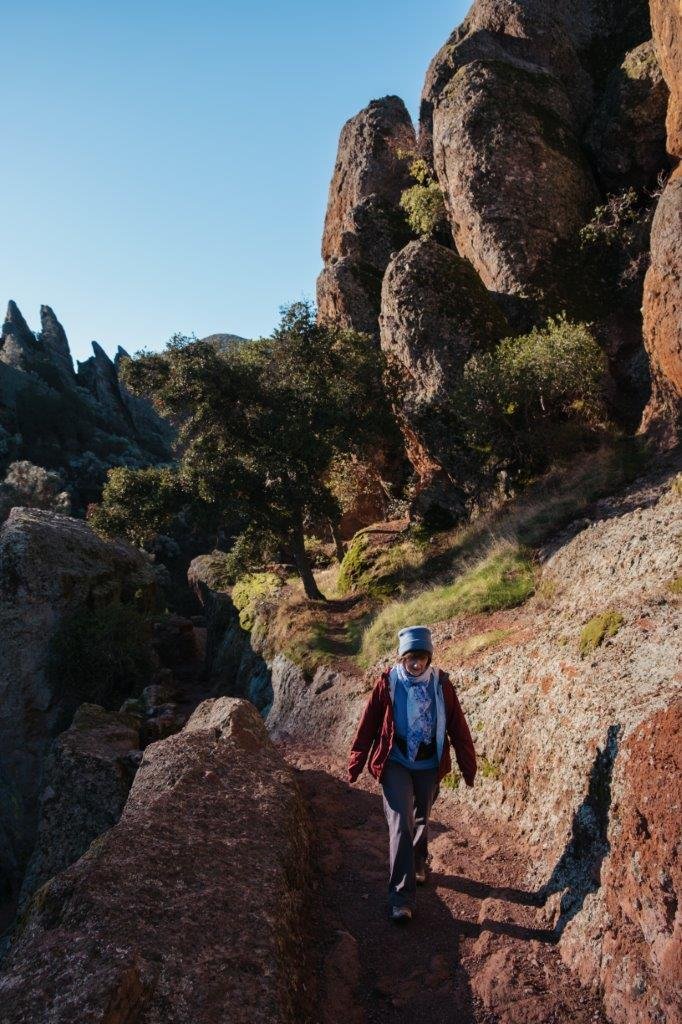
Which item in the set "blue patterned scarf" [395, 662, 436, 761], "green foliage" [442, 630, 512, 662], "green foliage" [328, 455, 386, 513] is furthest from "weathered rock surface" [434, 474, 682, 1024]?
"green foliage" [328, 455, 386, 513]

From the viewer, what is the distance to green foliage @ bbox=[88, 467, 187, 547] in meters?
Answer: 19.5

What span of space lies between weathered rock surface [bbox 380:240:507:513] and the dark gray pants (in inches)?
583

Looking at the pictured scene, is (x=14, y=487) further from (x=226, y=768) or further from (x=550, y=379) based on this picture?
(x=226, y=768)

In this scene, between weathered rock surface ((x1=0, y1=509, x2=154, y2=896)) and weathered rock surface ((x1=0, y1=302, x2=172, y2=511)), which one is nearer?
A: weathered rock surface ((x1=0, y1=509, x2=154, y2=896))

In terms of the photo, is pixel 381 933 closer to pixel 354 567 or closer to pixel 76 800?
pixel 76 800

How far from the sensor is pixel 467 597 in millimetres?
12641

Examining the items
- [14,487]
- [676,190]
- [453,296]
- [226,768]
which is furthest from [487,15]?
[14,487]

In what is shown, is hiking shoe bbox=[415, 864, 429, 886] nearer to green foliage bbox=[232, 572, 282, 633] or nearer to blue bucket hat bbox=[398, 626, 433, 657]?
blue bucket hat bbox=[398, 626, 433, 657]

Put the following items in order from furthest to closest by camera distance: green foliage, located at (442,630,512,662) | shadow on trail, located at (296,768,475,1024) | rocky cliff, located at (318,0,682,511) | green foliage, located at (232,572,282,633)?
rocky cliff, located at (318,0,682,511) < green foliage, located at (232,572,282,633) < green foliage, located at (442,630,512,662) < shadow on trail, located at (296,768,475,1024)

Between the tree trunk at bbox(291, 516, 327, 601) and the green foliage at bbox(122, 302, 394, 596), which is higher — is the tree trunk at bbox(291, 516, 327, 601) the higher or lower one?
the lower one

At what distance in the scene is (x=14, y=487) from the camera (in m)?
43.6

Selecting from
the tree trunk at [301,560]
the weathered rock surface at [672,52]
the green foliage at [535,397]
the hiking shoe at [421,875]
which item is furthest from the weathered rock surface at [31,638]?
the weathered rock surface at [672,52]

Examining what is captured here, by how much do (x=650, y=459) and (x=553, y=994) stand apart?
11.5 metres

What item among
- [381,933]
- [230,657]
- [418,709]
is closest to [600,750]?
[418,709]
